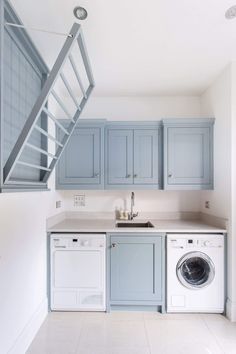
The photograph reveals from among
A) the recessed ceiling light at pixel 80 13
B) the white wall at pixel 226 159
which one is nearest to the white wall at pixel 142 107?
the white wall at pixel 226 159

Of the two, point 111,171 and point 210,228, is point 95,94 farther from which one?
point 210,228

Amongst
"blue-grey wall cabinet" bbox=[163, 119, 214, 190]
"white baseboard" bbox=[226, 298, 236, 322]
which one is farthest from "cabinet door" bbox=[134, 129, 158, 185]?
"white baseboard" bbox=[226, 298, 236, 322]

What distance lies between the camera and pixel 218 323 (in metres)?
2.36

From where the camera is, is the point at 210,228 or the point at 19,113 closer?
the point at 19,113

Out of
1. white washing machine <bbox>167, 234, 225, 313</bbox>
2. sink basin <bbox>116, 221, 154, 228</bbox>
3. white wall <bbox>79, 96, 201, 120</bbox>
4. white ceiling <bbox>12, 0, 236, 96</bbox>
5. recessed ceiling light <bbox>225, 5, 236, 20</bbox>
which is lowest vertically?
white washing machine <bbox>167, 234, 225, 313</bbox>

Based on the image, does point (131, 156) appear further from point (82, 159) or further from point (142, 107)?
point (142, 107)

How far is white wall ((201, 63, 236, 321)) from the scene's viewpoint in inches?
95.3

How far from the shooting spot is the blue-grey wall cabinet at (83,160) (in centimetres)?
290

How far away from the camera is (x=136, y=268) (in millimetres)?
2533

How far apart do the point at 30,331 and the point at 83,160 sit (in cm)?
180

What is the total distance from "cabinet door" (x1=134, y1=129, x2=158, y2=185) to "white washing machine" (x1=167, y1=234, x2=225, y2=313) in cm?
79

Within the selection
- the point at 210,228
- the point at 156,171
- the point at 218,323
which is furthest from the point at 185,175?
the point at 218,323

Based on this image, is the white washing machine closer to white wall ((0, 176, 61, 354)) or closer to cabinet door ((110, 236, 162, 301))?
cabinet door ((110, 236, 162, 301))

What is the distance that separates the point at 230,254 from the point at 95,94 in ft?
8.30
